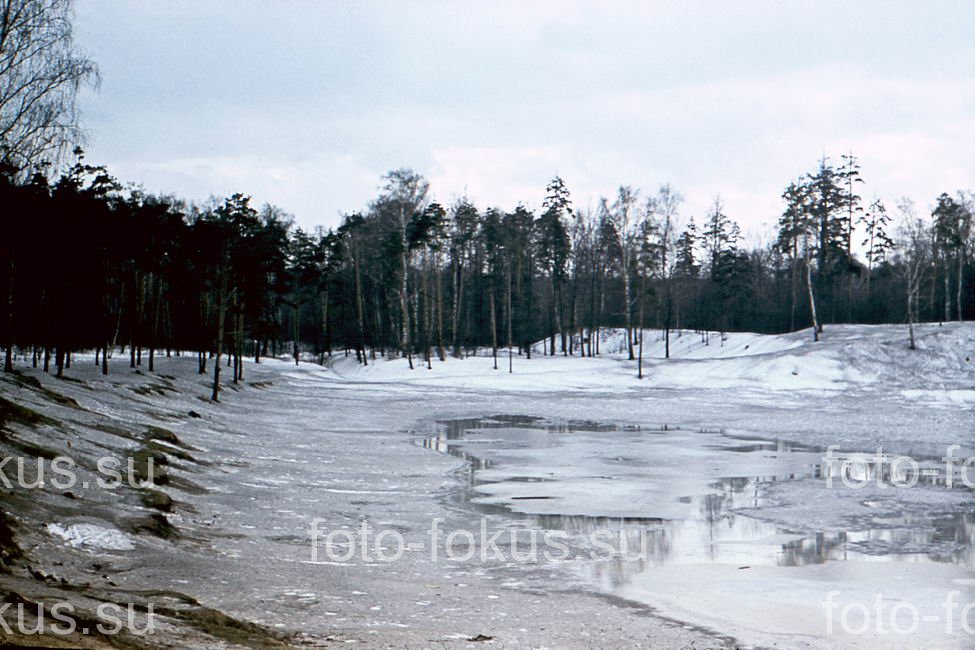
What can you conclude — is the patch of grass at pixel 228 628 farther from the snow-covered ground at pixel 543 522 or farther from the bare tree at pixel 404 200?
the bare tree at pixel 404 200

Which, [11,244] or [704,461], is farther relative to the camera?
[11,244]

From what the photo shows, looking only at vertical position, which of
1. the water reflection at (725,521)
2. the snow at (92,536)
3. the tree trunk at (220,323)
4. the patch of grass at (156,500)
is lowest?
the water reflection at (725,521)

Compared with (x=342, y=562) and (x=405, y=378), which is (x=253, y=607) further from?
(x=405, y=378)

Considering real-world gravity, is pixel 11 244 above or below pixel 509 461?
above

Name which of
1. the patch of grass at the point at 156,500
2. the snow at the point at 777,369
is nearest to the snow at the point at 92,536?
the patch of grass at the point at 156,500

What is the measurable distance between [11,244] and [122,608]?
25.3m

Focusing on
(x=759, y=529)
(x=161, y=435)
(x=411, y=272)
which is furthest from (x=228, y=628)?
(x=411, y=272)

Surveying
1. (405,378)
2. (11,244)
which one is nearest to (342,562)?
(11,244)

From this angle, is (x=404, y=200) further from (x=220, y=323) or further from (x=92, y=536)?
(x=92, y=536)

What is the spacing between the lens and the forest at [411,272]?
3216 cm

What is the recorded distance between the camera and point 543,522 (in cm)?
1208

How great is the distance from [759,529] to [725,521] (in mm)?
667

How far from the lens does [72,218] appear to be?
2853 centimetres

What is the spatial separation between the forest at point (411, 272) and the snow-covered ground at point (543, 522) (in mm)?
5882
